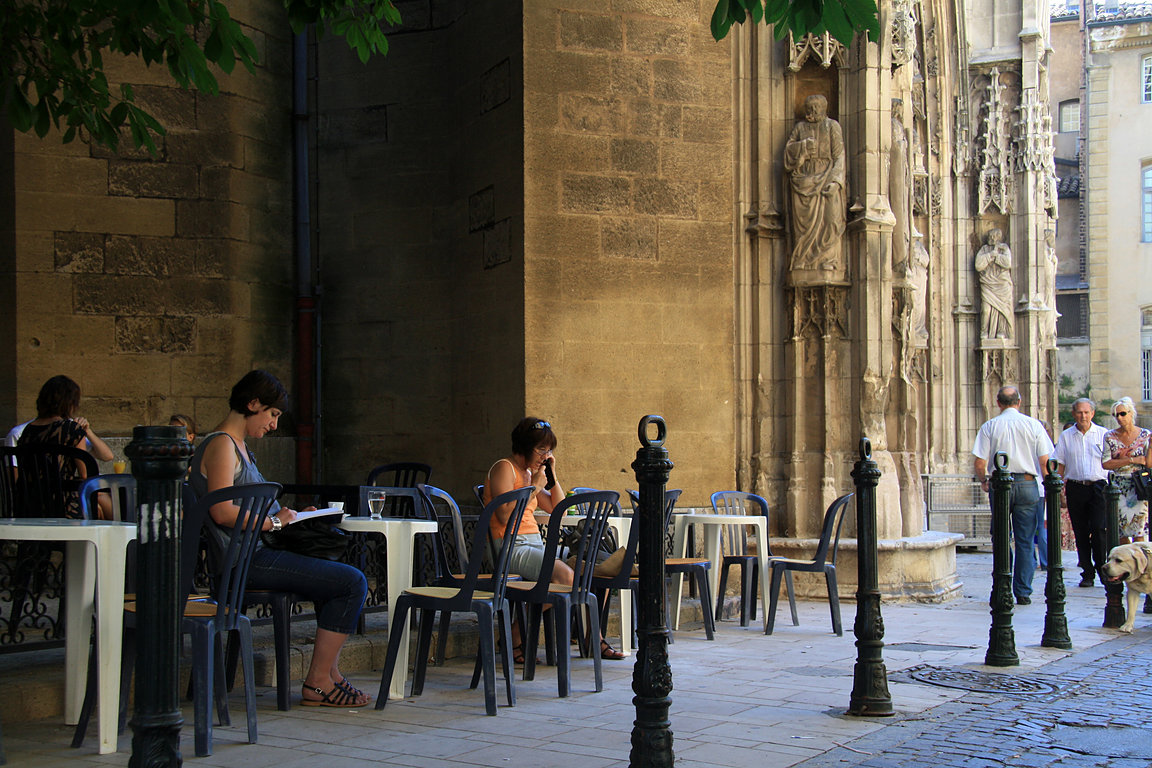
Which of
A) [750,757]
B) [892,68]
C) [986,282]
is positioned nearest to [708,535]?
[750,757]

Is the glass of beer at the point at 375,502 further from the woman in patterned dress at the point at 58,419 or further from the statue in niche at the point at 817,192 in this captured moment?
the statue in niche at the point at 817,192

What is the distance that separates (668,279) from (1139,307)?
117ft

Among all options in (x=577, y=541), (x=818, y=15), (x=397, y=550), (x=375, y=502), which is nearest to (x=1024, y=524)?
(x=577, y=541)

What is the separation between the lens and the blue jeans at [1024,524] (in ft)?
Answer: 33.0

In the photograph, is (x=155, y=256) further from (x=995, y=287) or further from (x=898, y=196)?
(x=995, y=287)

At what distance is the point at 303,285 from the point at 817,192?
14.1 feet

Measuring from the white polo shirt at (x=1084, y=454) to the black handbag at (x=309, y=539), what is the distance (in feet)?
25.5

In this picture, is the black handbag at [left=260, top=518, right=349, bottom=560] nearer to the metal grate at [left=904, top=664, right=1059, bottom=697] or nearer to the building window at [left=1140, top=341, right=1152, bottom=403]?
the metal grate at [left=904, top=664, right=1059, bottom=697]

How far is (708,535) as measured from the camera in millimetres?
8406

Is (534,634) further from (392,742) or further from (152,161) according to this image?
(152,161)

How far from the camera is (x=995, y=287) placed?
61.7ft

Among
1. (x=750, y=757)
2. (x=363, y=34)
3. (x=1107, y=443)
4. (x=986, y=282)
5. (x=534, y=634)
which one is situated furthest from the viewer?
(x=986, y=282)

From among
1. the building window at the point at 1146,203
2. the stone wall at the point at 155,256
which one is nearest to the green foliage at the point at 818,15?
the stone wall at the point at 155,256

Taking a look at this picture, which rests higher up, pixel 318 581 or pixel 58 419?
pixel 58 419
